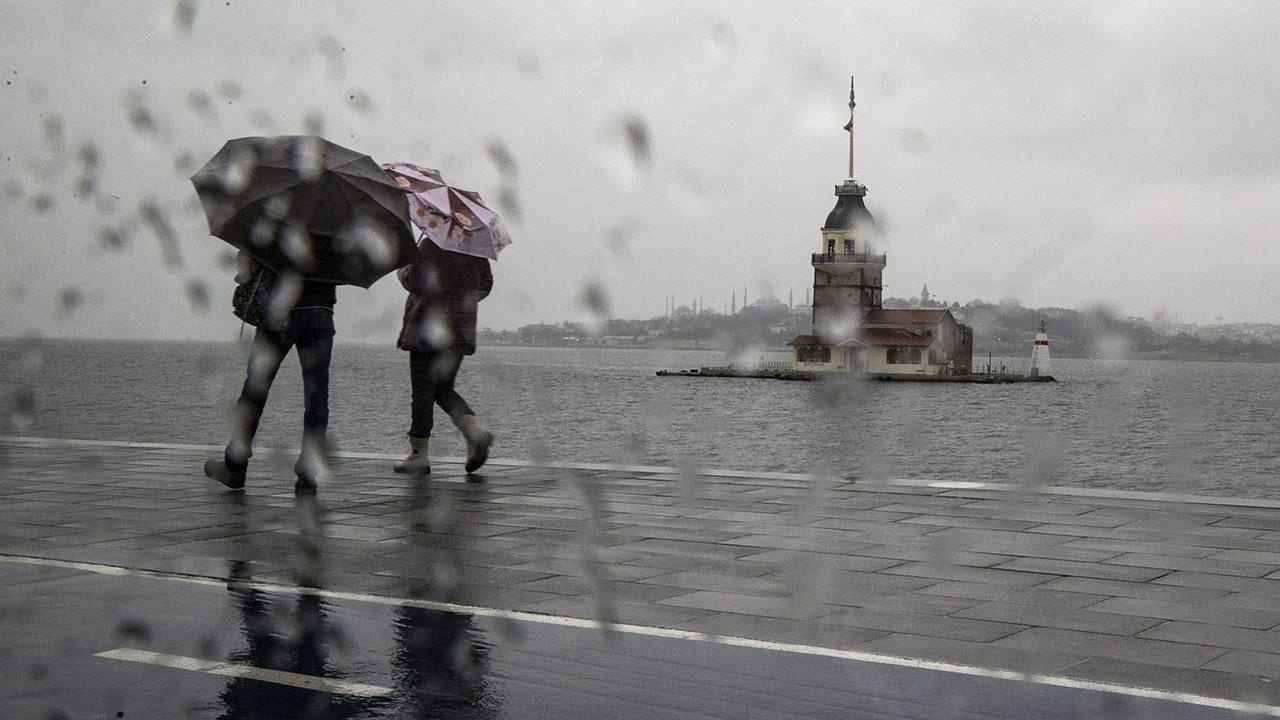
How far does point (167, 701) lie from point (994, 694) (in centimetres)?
252

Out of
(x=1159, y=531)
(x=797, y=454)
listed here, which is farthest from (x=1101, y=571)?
(x=797, y=454)

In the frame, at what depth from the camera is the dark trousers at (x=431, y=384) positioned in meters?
10.9

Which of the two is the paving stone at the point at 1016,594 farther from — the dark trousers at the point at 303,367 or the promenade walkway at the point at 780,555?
the dark trousers at the point at 303,367

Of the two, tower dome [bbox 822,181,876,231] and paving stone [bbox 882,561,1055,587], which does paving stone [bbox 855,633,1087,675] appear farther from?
tower dome [bbox 822,181,876,231]

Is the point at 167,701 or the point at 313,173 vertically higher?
the point at 313,173

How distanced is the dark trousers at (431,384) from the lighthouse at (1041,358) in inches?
5485

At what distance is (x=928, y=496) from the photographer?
33.2ft

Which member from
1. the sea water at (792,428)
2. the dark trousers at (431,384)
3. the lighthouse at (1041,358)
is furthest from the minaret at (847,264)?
the dark trousers at (431,384)

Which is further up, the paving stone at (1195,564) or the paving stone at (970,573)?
the paving stone at (1195,564)

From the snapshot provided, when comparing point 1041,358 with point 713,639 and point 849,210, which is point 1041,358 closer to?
point 849,210

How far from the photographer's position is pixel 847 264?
410 feet

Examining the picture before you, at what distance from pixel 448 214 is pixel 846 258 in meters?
117

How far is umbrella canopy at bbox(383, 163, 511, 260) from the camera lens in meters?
10.4

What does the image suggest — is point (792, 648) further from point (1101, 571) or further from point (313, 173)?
point (313, 173)
